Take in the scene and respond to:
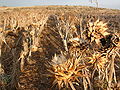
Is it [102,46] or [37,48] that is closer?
[102,46]

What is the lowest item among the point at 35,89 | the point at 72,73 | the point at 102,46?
the point at 35,89

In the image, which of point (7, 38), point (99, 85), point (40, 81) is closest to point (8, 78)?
point (40, 81)

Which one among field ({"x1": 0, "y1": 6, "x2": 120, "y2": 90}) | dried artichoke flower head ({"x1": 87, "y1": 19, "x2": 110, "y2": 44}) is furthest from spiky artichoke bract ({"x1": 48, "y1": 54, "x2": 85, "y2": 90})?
dried artichoke flower head ({"x1": 87, "y1": 19, "x2": 110, "y2": 44})

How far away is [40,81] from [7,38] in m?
3.51

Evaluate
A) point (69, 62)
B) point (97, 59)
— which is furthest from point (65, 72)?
point (97, 59)

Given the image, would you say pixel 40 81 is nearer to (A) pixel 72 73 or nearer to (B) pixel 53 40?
(A) pixel 72 73

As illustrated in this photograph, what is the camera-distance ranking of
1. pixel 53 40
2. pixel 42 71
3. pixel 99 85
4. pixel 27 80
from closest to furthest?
1. pixel 99 85
2. pixel 27 80
3. pixel 42 71
4. pixel 53 40

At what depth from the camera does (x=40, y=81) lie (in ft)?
12.6

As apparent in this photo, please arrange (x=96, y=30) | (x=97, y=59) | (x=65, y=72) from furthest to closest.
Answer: (x=97, y=59) < (x=96, y=30) < (x=65, y=72)

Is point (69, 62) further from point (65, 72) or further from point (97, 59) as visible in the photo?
point (97, 59)

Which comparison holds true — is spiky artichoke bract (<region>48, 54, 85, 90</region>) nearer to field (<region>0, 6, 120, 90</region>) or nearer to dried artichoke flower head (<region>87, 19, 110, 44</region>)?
field (<region>0, 6, 120, 90</region>)

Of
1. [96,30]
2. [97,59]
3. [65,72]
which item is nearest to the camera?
[65,72]

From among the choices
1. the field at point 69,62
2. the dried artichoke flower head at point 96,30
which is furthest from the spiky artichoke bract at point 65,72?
the dried artichoke flower head at point 96,30

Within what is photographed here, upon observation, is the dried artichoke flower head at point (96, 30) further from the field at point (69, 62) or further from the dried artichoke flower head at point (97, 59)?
the dried artichoke flower head at point (97, 59)
